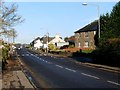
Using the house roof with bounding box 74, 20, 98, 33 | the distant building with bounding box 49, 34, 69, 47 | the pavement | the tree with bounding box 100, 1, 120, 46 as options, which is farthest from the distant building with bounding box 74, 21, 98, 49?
the pavement

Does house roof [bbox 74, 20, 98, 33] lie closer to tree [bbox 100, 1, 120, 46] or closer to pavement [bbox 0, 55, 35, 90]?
tree [bbox 100, 1, 120, 46]

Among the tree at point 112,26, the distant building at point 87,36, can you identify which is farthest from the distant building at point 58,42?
the tree at point 112,26

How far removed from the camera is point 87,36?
94250mm

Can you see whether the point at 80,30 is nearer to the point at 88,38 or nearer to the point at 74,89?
the point at 88,38

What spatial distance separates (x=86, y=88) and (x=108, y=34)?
37.8 m

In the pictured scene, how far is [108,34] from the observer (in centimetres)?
5325

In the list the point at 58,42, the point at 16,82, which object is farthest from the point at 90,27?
the point at 16,82

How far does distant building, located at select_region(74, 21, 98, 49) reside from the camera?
91.8m

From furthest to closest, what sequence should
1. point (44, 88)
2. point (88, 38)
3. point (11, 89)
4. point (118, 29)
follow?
point (88, 38) → point (118, 29) → point (44, 88) → point (11, 89)

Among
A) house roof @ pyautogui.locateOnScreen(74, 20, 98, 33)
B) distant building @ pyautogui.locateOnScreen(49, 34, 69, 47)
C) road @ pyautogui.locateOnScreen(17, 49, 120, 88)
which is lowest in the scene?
road @ pyautogui.locateOnScreen(17, 49, 120, 88)

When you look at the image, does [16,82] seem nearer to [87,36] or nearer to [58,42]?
[87,36]

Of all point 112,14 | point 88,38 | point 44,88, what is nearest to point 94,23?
point 88,38

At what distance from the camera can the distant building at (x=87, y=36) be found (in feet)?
301

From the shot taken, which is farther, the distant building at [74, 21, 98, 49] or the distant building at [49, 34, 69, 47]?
the distant building at [49, 34, 69, 47]
